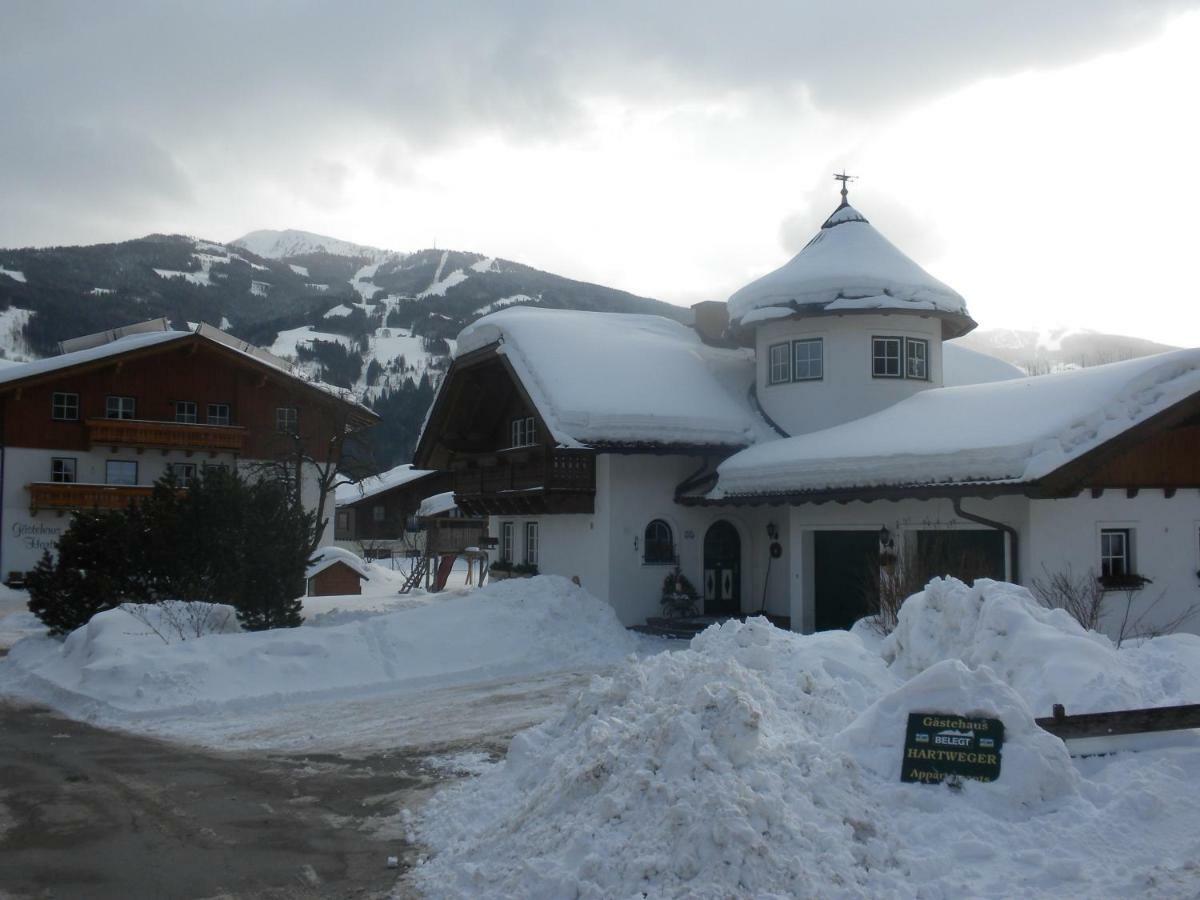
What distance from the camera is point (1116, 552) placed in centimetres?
1650

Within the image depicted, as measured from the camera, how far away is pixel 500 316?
2295cm

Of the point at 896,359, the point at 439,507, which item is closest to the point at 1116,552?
the point at 896,359

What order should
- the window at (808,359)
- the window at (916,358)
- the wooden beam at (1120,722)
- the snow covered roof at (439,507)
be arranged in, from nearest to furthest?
the wooden beam at (1120,722)
the window at (916,358)
the window at (808,359)
the snow covered roof at (439,507)

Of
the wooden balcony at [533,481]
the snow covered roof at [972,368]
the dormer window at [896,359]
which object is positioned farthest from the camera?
the snow covered roof at [972,368]

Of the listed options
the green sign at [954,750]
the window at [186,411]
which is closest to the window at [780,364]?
the green sign at [954,750]

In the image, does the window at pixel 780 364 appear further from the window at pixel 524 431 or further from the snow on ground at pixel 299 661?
the snow on ground at pixel 299 661

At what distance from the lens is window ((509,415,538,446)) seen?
24.5m

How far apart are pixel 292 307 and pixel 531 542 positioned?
166m

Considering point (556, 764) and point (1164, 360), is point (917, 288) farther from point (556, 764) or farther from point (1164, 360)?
point (556, 764)

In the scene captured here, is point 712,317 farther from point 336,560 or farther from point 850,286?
point 336,560

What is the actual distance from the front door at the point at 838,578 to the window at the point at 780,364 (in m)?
4.08

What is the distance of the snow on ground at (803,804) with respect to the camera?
5.76 m

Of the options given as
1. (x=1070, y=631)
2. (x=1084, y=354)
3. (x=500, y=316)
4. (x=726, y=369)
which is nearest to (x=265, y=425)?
(x=500, y=316)

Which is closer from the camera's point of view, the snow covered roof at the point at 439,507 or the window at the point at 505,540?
the window at the point at 505,540
